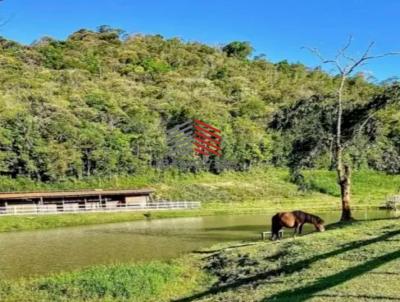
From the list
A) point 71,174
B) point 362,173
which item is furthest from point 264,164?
point 71,174

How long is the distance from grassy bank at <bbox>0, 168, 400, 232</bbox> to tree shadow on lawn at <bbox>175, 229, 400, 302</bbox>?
102 feet

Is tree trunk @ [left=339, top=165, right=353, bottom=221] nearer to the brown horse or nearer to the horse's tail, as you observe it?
the brown horse

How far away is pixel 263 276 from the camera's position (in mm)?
13953

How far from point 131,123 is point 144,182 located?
10724 mm

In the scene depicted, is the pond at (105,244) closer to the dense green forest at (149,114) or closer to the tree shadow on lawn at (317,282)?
the dense green forest at (149,114)

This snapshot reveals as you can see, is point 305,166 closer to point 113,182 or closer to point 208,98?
point 113,182

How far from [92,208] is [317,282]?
4067 centimetres

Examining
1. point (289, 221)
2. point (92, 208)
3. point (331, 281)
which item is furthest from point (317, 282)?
point (92, 208)

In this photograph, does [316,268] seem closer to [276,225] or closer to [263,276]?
[263,276]

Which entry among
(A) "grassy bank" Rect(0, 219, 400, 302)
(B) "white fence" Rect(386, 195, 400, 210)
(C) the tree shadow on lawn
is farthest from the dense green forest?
(C) the tree shadow on lawn

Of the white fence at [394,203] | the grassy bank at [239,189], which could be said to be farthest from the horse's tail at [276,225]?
the grassy bank at [239,189]

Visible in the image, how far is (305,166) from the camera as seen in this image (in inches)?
1052

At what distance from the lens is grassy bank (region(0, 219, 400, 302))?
35.5ft

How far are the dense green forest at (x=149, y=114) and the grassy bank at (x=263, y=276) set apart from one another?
797 cm
